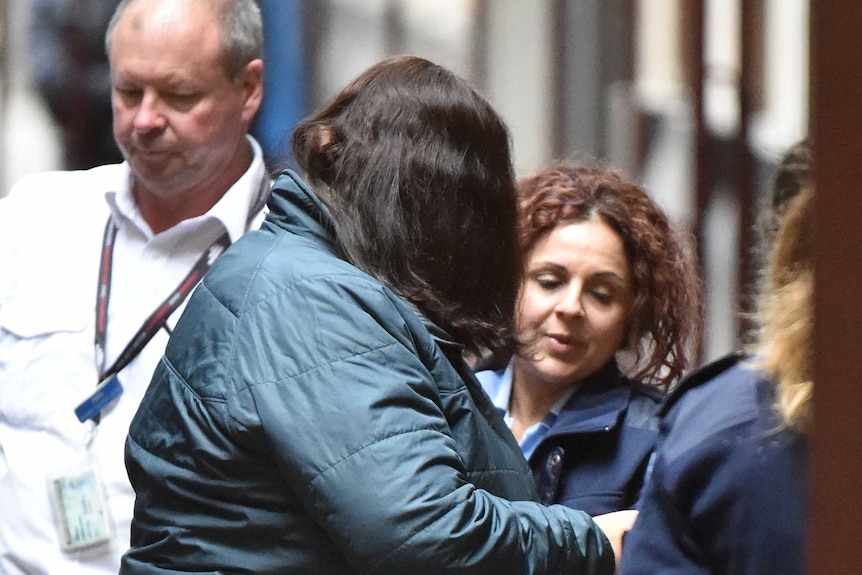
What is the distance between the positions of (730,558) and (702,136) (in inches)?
156

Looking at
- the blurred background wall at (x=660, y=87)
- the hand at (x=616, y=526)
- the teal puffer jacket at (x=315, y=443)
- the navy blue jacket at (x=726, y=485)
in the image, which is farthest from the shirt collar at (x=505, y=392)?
the blurred background wall at (x=660, y=87)

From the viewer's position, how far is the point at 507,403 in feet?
8.02

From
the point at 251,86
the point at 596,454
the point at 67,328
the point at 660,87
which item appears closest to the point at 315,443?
the point at 596,454

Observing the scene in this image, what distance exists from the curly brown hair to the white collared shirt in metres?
0.55

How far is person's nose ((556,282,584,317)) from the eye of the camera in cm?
232

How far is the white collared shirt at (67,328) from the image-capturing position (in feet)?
7.91

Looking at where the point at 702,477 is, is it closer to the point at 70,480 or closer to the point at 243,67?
the point at 70,480

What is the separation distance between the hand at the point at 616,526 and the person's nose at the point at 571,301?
0.53 metres

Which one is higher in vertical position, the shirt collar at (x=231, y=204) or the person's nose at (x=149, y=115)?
the person's nose at (x=149, y=115)

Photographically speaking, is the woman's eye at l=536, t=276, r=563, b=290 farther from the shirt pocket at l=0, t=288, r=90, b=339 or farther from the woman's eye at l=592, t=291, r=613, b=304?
the shirt pocket at l=0, t=288, r=90, b=339

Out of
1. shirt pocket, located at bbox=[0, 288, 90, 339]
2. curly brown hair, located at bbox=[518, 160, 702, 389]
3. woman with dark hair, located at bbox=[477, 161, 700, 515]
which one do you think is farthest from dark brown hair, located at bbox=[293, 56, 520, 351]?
shirt pocket, located at bbox=[0, 288, 90, 339]

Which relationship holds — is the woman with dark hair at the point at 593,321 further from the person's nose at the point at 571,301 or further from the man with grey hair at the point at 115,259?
the man with grey hair at the point at 115,259

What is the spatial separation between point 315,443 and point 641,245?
3.47ft

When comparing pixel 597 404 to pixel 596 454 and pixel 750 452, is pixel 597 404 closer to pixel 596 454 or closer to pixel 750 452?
pixel 596 454
